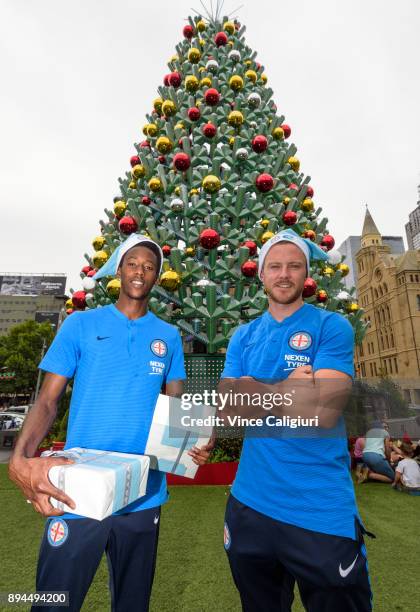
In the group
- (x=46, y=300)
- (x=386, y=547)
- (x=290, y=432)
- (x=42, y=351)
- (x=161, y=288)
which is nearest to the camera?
(x=290, y=432)

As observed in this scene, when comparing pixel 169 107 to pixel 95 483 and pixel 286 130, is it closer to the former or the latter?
pixel 286 130

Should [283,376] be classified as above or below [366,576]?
above

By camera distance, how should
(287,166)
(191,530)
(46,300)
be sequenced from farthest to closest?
(46,300) < (287,166) < (191,530)

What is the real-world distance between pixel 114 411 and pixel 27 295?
89.9m

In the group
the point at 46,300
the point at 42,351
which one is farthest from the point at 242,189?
the point at 46,300

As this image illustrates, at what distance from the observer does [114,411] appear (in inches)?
60.7

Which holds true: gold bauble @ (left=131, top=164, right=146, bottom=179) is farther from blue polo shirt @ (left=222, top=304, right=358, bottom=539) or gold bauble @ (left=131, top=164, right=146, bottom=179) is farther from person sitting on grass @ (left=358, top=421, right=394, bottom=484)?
person sitting on grass @ (left=358, top=421, right=394, bottom=484)

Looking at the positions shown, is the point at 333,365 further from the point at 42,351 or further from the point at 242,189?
the point at 42,351

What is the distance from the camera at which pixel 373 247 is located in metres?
65.8

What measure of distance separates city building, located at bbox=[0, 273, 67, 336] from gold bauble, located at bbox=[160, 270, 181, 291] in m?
72.7

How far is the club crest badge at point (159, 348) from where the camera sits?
5.57 feet

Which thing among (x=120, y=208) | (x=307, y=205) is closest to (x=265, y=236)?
(x=307, y=205)

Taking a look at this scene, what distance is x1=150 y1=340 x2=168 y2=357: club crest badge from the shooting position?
1.70 m

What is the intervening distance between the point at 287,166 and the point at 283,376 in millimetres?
6251
